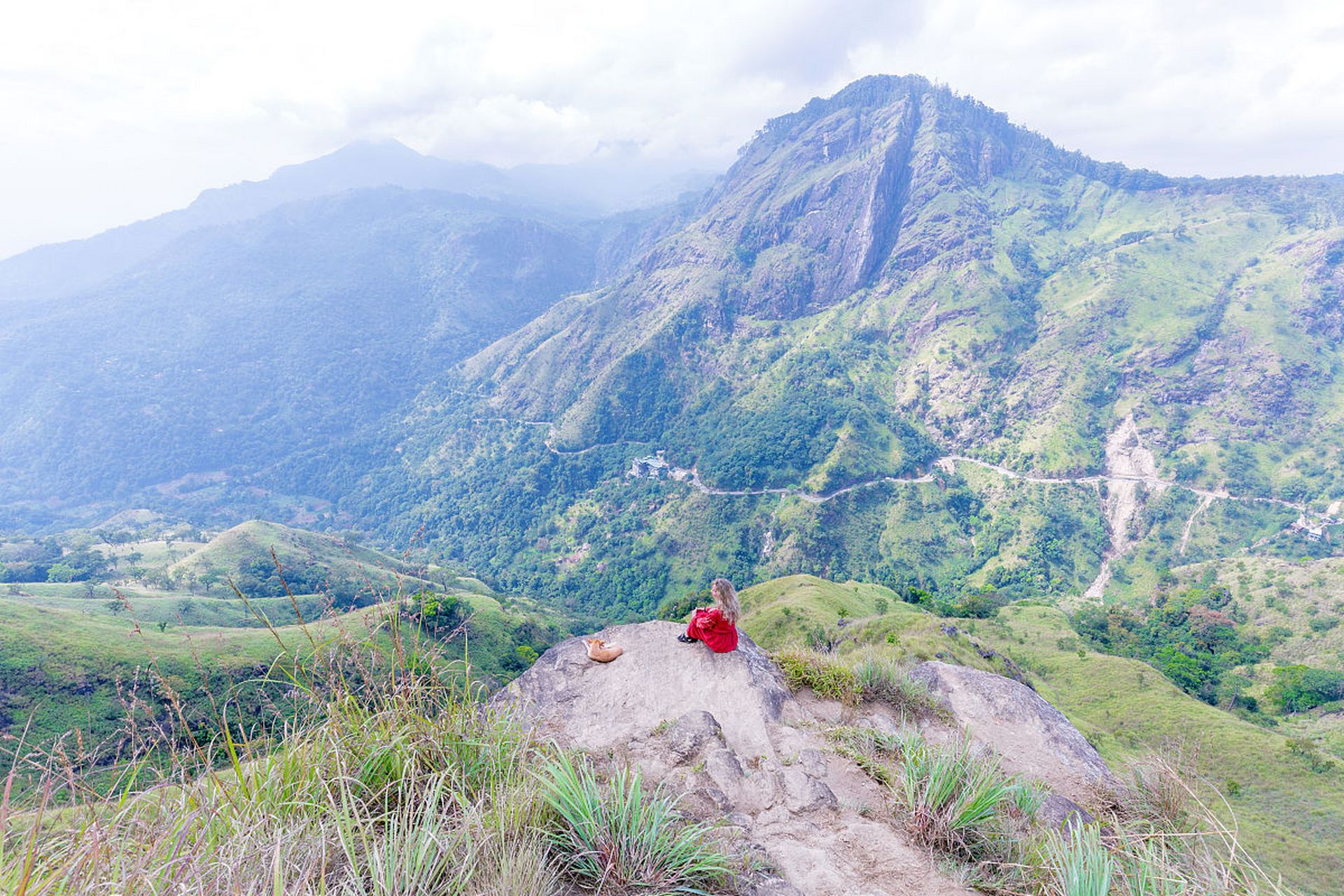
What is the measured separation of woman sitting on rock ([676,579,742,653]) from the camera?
9.45 metres

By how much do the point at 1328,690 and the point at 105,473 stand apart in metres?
260

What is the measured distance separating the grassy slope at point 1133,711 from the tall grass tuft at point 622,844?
10.8m

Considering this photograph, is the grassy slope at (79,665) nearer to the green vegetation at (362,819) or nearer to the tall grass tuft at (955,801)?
the green vegetation at (362,819)

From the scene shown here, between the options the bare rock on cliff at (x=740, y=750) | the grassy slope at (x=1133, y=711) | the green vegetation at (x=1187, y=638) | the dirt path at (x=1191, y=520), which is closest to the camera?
the bare rock on cliff at (x=740, y=750)

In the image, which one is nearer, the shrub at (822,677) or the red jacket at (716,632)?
the shrub at (822,677)

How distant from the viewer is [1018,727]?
405 inches

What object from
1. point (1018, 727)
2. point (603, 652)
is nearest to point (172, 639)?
point (603, 652)

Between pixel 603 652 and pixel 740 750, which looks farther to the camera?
pixel 603 652

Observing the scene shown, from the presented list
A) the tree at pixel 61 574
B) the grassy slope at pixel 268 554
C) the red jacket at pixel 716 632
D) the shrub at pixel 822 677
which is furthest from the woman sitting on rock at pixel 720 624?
the tree at pixel 61 574

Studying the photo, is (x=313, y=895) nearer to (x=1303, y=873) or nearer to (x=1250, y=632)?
(x=1303, y=873)

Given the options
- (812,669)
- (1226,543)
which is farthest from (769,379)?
(812,669)

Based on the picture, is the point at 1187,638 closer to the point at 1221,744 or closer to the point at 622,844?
the point at 1221,744

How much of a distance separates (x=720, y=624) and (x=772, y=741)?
91.2 inches

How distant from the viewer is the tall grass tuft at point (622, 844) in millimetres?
3449
